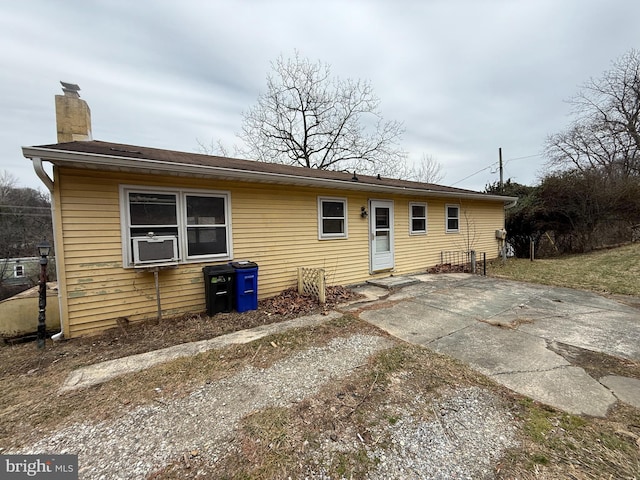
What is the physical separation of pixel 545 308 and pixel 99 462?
21.3 feet

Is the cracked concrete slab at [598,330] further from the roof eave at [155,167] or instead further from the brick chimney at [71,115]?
the brick chimney at [71,115]

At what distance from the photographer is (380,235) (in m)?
7.60

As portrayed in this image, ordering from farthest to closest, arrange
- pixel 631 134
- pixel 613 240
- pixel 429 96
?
1. pixel 631 134
2. pixel 613 240
3. pixel 429 96

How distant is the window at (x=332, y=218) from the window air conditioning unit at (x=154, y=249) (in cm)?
322

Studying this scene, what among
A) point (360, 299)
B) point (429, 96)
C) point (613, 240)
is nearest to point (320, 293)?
point (360, 299)

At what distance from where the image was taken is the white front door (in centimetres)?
735

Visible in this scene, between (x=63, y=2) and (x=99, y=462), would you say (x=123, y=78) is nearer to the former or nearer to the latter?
(x=63, y=2)

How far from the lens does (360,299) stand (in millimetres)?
5664

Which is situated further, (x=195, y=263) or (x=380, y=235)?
(x=380, y=235)

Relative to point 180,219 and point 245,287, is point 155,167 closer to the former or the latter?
point 180,219

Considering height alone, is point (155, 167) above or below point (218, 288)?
above

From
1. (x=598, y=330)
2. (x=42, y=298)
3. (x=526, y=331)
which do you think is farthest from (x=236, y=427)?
(x=598, y=330)

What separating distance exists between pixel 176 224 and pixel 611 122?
25277 mm

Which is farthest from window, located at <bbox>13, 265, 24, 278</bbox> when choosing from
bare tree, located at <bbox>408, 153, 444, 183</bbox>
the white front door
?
bare tree, located at <bbox>408, 153, 444, 183</bbox>
